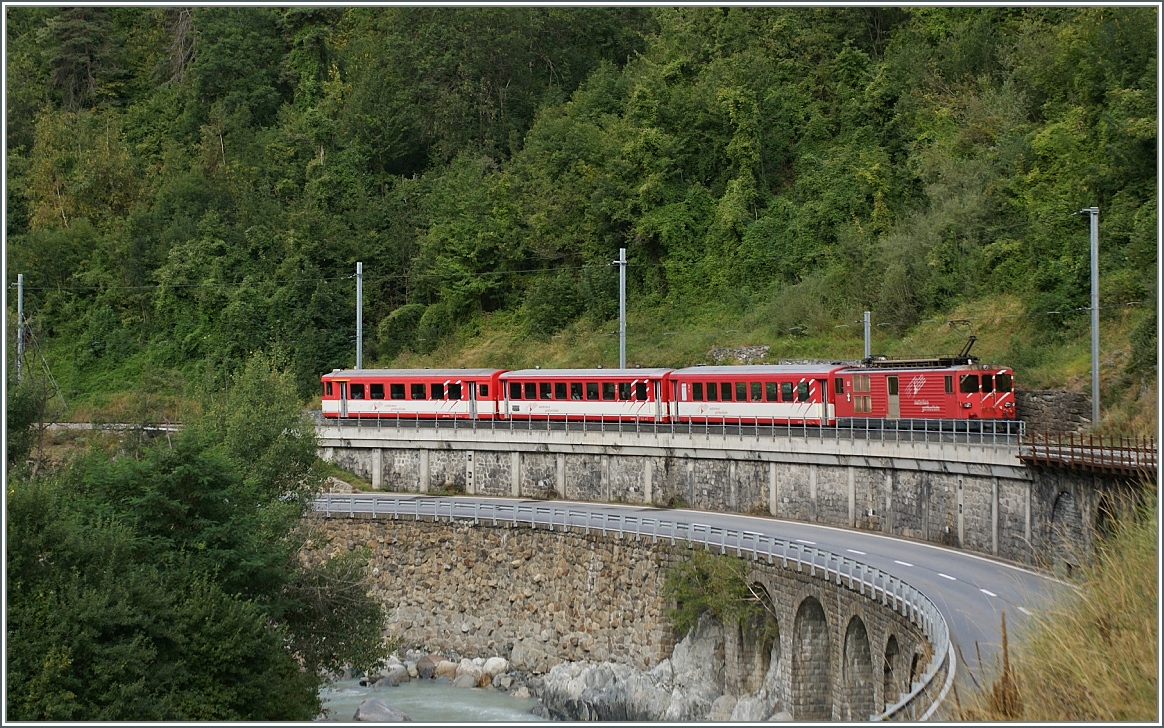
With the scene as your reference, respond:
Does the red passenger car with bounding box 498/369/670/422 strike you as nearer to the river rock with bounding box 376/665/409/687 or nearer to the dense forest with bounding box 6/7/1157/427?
the dense forest with bounding box 6/7/1157/427

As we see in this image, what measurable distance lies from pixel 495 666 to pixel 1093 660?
25.9 metres

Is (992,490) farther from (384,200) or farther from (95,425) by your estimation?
(384,200)

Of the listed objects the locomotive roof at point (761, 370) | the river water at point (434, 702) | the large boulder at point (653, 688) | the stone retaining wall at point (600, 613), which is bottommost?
the river water at point (434, 702)

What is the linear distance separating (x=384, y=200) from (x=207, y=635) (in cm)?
5160

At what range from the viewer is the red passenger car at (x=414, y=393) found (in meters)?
50.5

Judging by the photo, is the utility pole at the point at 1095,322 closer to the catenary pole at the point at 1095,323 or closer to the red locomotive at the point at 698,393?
the catenary pole at the point at 1095,323

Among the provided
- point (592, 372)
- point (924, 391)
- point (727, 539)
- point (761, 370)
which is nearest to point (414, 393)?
point (592, 372)

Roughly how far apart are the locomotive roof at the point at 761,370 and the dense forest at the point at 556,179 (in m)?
6.83

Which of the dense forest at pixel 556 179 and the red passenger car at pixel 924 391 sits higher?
the dense forest at pixel 556 179

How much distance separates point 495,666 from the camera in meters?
37.7

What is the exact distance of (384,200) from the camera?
7344cm

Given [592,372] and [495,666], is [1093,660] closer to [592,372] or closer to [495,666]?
[495,666]

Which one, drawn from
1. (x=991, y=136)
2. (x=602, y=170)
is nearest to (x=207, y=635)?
(x=991, y=136)

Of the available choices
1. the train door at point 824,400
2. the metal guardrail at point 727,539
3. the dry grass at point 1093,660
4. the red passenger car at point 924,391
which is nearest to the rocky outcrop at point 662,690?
the metal guardrail at point 727,539
